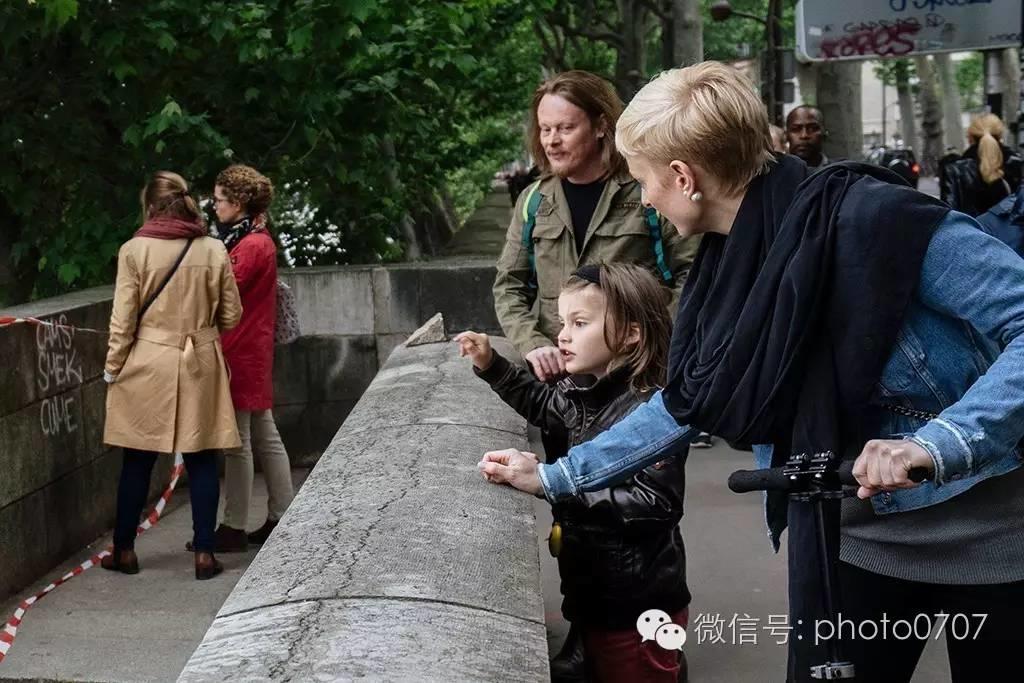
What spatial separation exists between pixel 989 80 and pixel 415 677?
28.4ft

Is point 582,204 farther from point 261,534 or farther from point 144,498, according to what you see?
point 261,534

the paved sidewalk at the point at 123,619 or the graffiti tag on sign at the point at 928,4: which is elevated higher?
the graffiti tag on sign at the point at 928,4

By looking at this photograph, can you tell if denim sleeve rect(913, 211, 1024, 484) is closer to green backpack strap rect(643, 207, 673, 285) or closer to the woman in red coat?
green backpack strap rect(643, 207, 673, 285)

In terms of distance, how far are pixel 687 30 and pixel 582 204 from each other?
1438 centimetres

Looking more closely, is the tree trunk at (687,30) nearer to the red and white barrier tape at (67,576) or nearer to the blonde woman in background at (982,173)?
the blonde woman in background at (982,173)

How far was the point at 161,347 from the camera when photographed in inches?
265

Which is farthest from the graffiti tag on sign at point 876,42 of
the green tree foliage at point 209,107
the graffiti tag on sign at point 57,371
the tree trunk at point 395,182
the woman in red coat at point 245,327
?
the graffiti tag on sign at point 57,371

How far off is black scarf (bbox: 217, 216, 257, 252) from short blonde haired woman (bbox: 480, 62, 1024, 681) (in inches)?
195

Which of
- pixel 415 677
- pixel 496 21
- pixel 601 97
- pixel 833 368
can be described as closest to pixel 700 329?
pixel 833 368

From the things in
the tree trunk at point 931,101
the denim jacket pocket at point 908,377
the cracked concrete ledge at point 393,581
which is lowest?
the tree trunk at point 931,101

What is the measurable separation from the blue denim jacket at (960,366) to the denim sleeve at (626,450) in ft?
1.13

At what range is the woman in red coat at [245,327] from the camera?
725 cm

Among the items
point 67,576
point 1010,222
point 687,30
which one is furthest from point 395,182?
point 687,30

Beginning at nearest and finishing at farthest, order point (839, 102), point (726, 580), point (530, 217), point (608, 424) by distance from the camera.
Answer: point (608, 424) → point (530, 217) → point (726, 580) → point (839, 102)
